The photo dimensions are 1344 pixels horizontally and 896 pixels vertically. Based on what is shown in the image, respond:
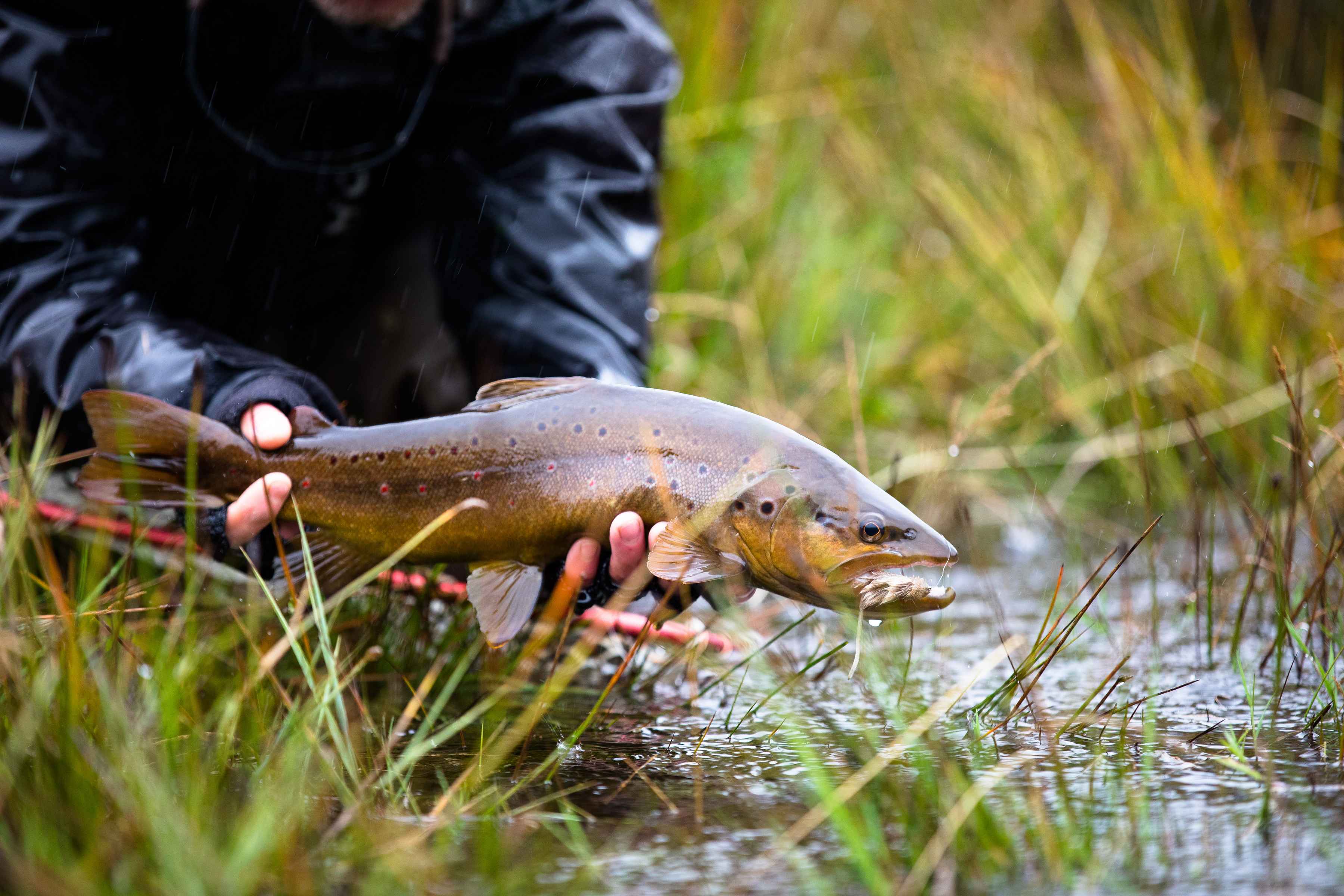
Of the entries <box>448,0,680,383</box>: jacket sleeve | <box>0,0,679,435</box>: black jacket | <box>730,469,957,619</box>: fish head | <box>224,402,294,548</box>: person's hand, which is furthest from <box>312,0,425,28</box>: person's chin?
<box>730,469,957,619</box>: fish head

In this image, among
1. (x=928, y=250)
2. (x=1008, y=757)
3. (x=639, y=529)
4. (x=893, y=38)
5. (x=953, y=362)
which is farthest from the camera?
(x=893, y=38)

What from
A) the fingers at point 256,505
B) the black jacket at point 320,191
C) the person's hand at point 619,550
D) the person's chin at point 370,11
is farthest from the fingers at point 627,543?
the person's chin at point 370,11

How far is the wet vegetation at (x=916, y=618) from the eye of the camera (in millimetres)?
1370

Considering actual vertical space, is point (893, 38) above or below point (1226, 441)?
above

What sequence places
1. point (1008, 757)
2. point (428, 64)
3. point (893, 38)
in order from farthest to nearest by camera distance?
point (893, 38), point (428, 64), point (1008, 757)

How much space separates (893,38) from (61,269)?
4.04 m

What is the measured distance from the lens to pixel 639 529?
1.84 metres

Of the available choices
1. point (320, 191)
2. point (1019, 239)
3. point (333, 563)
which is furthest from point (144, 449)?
point (1019, 239)

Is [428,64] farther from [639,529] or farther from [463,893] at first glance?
[463,893]

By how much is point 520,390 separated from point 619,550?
277 millimetres

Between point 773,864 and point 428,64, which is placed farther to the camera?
point 428,64

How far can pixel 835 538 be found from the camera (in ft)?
5.81

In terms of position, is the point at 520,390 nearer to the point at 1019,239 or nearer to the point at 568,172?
the point at 568,172

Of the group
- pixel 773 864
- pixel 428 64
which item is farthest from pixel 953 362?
pixel 773 864
